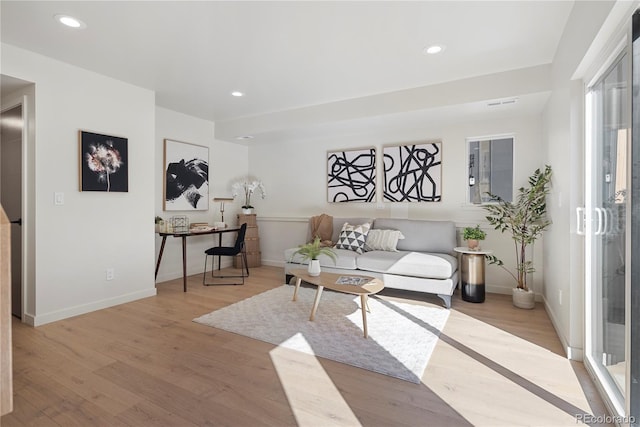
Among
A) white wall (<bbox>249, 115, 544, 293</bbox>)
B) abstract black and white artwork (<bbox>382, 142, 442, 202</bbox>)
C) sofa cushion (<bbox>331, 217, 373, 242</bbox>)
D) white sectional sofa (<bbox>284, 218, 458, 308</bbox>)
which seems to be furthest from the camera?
sofa cushion (<bbox>331, 217, 373, 242</bbox>)

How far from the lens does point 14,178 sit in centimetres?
332

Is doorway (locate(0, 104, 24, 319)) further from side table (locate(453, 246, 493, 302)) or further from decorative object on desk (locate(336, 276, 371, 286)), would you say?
side table (locate(453, 246, 493, 302))

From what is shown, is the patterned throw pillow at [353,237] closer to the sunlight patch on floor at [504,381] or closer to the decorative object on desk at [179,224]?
the sunlight patch on floor at [504,381]

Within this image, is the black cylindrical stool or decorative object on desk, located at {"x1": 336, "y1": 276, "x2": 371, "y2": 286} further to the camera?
the black cylindrical stool

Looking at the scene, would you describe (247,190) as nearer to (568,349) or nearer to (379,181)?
(379,181)

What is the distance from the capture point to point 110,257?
3537mm

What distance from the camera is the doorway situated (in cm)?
323

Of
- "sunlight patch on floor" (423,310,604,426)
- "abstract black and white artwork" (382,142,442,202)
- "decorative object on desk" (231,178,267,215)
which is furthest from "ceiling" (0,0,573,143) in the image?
"sunlight patch on floor" (423,310,604,426)

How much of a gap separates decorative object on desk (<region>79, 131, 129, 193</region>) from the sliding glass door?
13.6ft

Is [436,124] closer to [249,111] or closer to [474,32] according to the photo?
[474,32]

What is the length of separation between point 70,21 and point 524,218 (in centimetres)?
447

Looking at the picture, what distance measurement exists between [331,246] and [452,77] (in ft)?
8.56

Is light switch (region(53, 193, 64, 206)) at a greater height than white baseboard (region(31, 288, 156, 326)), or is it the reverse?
light switch (region(53, 193, 64, 206))

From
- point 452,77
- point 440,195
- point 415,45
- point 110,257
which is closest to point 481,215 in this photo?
point 440,195
